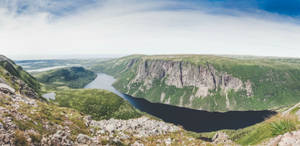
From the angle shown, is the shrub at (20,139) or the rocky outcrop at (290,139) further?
the shrub at (20,139)

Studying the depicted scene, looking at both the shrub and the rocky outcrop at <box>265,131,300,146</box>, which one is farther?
the shrub

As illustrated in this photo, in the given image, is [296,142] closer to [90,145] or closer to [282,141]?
[282,141]

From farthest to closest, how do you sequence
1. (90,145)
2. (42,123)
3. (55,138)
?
(42,123), (90,145), (55,138)

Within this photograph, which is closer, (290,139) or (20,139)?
(290,139)

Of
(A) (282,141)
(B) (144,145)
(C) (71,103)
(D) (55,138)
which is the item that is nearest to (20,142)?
(D) (55,138)

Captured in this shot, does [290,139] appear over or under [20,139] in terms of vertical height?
over

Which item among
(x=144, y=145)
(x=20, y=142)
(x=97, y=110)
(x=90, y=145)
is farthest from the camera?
(x=97, y=110)

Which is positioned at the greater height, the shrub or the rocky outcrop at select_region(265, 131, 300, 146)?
the rocky outcrop at select_region(265, 131, 300, 146)

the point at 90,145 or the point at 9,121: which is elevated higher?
the point at 9,121

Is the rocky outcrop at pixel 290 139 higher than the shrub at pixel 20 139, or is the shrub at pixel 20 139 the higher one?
the rocky outcrop at pixel 290 139

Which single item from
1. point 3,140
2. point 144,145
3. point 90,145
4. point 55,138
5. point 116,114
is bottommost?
point 116,114

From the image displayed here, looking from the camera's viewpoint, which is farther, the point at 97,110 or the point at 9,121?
the point at 97,110
